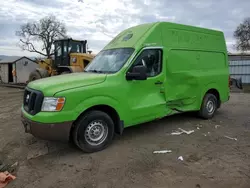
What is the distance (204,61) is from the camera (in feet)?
22.1

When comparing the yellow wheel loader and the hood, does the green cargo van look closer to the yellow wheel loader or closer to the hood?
the hood

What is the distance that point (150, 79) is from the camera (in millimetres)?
5297

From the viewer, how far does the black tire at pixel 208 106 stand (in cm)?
689

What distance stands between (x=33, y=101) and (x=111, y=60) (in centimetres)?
195

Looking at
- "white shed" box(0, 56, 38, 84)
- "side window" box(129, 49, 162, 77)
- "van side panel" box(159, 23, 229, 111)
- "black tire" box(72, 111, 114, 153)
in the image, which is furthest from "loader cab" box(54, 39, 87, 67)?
"black tire" box(72, 111, 114, 153)

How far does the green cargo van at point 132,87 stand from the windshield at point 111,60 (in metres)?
0.03

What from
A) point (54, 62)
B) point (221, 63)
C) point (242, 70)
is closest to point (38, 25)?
point (54, 62)

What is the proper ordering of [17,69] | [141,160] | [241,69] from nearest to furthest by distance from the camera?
[141,160] → [241,69] → [17,69]

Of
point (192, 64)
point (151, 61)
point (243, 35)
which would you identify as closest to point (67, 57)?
point (192, 64)

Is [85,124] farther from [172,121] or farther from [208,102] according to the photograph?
[208,102]

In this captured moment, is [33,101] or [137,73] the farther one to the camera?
[137,73]

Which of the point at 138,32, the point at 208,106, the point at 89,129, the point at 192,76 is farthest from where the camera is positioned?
the point at 208,106

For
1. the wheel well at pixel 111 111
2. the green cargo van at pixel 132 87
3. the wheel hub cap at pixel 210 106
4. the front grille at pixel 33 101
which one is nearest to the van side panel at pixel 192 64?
the green cargo van at pixel 132 87

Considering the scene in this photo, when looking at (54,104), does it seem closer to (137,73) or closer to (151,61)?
(137,73)
